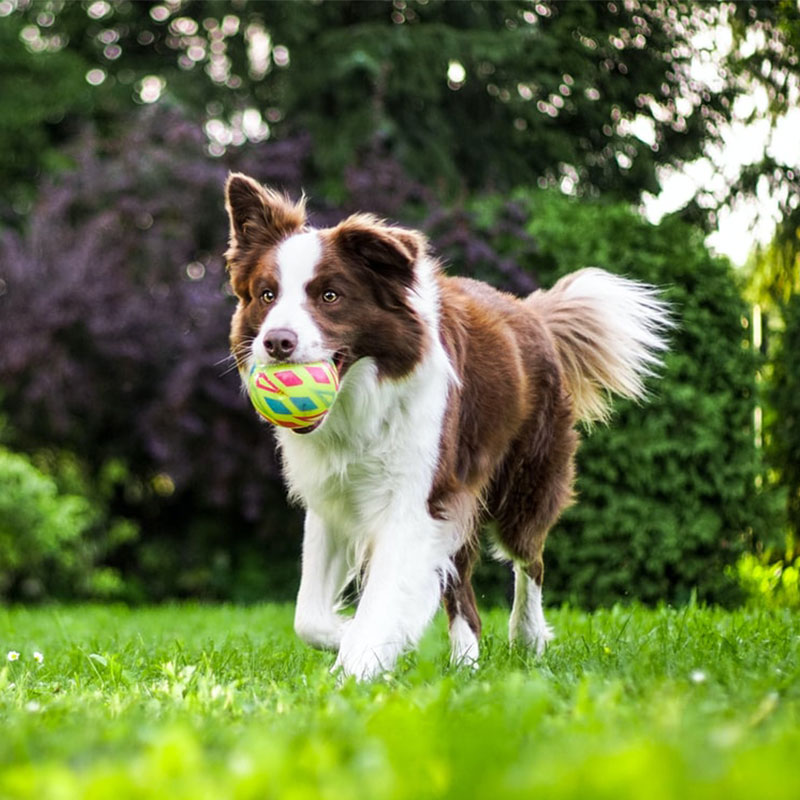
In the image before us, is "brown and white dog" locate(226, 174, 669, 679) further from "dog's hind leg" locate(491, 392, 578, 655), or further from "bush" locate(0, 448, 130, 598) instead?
"bush" locate(0, 448, 130, 598)

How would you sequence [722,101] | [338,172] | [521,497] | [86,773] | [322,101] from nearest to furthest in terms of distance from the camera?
[86,773] < [521,497] < [722,101] < [338,172] < [322,101]

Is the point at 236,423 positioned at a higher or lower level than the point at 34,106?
lower

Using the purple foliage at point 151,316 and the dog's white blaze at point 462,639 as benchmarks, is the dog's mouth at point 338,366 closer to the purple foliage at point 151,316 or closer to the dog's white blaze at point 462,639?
the dog's white blaze at point 462,639

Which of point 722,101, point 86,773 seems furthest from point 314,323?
point 722,101

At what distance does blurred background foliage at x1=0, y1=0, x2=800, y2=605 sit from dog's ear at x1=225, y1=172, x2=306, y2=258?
1793mm

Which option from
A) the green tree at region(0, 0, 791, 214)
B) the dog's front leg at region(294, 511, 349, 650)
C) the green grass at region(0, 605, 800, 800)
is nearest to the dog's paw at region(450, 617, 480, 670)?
the green grass at region(0, 605, 800, 800)

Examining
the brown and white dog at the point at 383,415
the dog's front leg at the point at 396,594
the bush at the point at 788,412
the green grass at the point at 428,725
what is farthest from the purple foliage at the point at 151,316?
the green grass at the point at 428,725

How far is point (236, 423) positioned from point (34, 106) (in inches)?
232

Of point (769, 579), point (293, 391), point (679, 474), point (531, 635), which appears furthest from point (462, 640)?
point (769, 579)

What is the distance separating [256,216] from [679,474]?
456cm

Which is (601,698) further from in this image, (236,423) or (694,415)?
(236,423)

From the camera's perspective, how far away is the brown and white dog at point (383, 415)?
392cm

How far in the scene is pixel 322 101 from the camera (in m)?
12.2

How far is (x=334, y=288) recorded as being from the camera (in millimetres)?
4012
